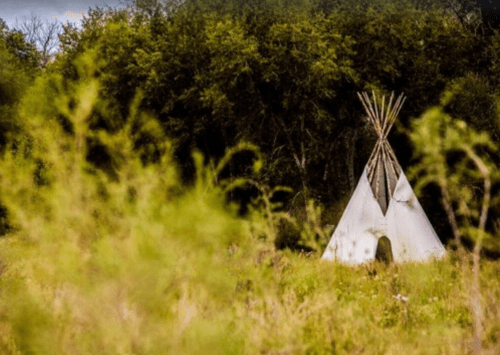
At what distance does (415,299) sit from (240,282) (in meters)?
1.90

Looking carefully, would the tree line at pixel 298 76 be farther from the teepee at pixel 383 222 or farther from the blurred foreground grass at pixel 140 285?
the blurred foreground grass at pixel 140 285

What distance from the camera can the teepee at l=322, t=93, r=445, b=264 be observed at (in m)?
7.38

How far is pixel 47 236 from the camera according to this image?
271 centimetres

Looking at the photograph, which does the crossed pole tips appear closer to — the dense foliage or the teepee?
the teepee

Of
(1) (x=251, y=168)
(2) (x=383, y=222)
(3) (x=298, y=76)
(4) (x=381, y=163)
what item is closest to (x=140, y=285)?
(2) (x=383, y=222)

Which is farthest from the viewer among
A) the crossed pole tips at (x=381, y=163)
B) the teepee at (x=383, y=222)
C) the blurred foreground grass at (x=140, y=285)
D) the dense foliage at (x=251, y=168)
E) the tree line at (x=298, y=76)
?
the tree line at (x=298, y=76)

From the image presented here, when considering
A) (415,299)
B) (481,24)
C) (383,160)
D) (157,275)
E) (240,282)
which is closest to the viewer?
(157,275)

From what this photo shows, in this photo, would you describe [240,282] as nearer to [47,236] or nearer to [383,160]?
[47,236]

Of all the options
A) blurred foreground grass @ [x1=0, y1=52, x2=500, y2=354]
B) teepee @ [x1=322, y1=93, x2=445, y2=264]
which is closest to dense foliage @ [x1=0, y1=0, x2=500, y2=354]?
blurred foreground grass @ [x1=0, y1=52, x2=500, y2=354]

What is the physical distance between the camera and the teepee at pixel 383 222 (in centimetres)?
738

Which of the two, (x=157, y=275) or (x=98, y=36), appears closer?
(x=157, y=275)

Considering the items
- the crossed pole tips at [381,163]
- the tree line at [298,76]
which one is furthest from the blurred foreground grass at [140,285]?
the tree line at [298,76]

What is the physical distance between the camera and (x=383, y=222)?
24.9 ft

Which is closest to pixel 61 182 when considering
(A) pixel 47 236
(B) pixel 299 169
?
(A) pixel 47 236
